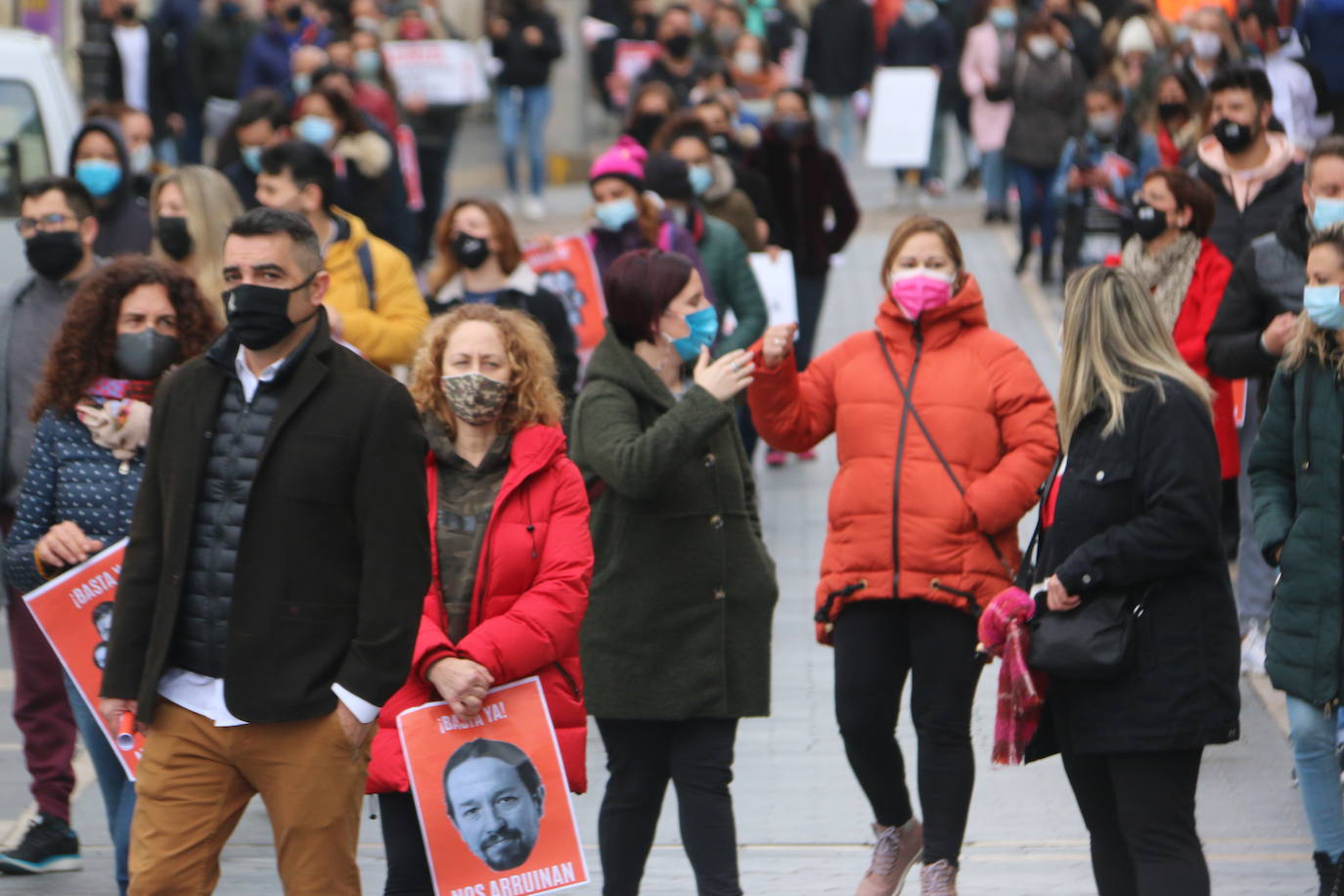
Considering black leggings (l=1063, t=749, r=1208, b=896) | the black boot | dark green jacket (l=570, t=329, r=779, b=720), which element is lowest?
the black boot

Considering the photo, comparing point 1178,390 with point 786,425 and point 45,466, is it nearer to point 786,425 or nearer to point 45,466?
point 786,425

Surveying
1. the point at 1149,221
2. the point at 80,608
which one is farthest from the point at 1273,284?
the point at 80,608

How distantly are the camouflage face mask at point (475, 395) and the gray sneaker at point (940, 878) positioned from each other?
181cm

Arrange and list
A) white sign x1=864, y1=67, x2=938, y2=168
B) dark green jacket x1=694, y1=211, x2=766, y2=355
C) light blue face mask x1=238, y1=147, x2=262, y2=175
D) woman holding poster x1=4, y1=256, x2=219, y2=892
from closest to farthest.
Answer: woman holding poster x1=4, y1=256, x2=219, y2=892 → dark green jacket x1=694, y1=211, x2=766, y2=355 → light blue face mask x1=238, y1=147, x2=262, y2=175 → white sign x1=864, y1=67, x2=938, y2=168

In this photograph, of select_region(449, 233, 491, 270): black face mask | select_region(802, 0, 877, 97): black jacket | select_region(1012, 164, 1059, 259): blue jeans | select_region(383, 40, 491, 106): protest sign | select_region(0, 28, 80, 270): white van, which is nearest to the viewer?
→ select_region(449, 233, 491, 270): black face mask

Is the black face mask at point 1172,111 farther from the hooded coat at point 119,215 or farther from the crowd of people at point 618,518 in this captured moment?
the hooded coat at point 119,215

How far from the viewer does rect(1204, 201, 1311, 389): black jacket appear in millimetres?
7527

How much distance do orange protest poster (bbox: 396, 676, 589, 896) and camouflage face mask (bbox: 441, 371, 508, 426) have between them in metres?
0.63

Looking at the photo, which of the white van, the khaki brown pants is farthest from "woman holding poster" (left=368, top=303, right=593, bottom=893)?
the white van

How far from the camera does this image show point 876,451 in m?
5.94

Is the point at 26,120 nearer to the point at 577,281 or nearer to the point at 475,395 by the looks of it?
the point at 577,281

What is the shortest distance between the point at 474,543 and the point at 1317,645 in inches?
85.2

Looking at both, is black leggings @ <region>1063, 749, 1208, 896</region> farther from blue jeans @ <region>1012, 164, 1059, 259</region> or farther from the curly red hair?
blue jeans @ <region>1012, 164, 1059, 259</region>

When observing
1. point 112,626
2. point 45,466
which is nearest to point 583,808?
point 45,466
